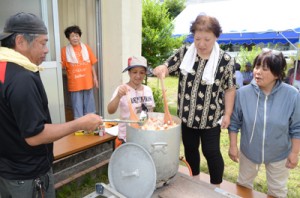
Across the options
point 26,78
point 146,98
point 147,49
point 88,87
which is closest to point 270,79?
point 146,98

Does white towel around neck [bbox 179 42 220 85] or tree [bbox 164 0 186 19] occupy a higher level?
tree [bbox 164 0 186 19]

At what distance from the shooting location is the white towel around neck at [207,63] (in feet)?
5.73

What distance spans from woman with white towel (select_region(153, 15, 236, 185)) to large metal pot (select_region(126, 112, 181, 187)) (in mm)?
541

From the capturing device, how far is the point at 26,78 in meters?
1.15

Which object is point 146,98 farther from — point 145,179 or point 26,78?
point 26,78

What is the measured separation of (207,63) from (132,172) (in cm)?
95

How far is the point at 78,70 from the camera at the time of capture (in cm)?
394

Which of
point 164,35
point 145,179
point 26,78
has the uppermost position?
point 164,35

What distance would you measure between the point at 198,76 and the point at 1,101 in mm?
1256

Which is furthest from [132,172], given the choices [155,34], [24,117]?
[155,34]

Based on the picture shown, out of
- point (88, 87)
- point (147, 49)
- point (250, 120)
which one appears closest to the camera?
point (250, 120)

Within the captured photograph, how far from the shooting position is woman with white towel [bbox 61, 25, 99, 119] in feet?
12.7

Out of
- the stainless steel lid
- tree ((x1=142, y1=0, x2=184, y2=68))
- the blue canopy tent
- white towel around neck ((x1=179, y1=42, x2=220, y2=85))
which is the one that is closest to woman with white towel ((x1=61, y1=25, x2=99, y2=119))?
tree ((x1=142, y1=0, x2=184, y2=68))

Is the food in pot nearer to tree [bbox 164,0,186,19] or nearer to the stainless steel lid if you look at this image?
the stainless steel lid
